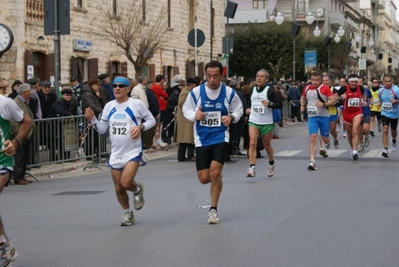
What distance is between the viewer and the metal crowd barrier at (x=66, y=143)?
648 inches

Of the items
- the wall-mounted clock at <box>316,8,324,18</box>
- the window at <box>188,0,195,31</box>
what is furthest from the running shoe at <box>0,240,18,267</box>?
the wall-mounted clock at <box>316,8,324,18</box>

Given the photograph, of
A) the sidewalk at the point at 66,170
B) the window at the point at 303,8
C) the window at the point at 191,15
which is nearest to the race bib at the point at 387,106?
the sidewalk at the point at 66,170

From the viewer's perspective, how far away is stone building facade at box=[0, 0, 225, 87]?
26.8 m

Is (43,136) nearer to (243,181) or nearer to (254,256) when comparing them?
(243,181)

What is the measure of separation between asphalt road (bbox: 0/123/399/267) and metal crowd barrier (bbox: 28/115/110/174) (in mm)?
930

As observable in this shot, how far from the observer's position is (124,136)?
9.73 meters

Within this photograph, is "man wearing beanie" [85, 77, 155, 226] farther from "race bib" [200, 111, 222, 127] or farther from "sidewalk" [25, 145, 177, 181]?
"sidewalk" [25, 145, 177, 181]

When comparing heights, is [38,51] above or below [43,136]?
above

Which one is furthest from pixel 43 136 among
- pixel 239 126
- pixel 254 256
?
pixel 254 256

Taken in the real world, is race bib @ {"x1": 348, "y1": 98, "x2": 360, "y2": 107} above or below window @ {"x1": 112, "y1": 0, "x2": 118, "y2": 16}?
below

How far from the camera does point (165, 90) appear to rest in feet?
80.8

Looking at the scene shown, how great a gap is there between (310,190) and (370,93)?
41.4 ft

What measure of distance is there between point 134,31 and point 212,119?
906 inches

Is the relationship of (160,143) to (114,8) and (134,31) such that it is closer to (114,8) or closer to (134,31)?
(134,31)
